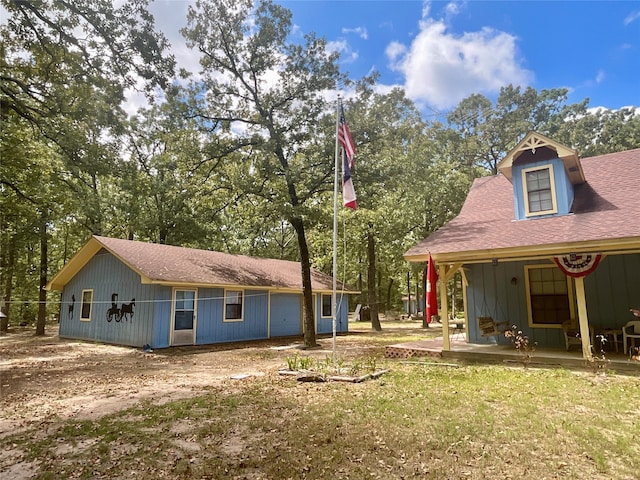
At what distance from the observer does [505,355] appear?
9.69 m

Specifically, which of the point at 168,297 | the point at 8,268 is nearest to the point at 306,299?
the point at 168,297

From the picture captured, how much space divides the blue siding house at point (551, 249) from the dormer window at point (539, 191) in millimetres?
25

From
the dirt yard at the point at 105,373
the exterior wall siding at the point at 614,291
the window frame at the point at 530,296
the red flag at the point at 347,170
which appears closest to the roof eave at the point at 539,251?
the exterior wall siding at the point at 614,291

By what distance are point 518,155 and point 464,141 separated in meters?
23.7

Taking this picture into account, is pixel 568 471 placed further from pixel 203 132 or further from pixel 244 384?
pixel 203 132

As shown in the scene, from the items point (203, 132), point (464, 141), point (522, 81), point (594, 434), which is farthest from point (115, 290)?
point (522, 81)

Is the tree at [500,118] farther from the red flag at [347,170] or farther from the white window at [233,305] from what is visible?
the red flag at [347,170]

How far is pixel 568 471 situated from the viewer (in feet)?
12.4

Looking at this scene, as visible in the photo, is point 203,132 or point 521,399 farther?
point 203,132

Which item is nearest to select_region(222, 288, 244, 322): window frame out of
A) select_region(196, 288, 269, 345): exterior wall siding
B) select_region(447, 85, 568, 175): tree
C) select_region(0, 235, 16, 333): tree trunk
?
select_region(196, 288, 269, 345): exterior wall siding

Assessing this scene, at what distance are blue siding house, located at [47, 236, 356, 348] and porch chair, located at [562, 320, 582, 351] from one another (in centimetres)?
1164

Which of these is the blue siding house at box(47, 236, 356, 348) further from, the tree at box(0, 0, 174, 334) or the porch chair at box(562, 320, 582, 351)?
the porch chair at box(562, 320, 582, 351)

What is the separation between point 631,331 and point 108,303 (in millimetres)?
17641

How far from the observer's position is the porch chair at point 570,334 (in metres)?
9.83
